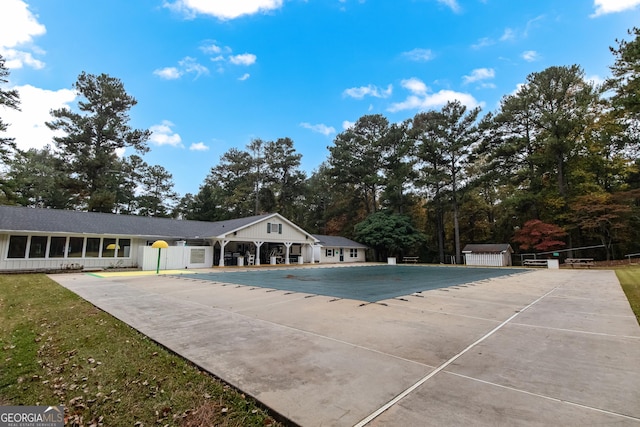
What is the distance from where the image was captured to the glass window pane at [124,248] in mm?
18781

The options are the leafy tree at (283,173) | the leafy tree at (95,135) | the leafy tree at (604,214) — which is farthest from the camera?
the leafy tree at (283,173)

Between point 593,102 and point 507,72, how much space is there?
12.9 metres

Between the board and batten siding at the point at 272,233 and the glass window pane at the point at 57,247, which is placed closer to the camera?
the glass window pane at the point at 57,247

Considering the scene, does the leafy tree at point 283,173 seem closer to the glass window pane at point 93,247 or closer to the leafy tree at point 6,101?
the glass window pane at point 93,247

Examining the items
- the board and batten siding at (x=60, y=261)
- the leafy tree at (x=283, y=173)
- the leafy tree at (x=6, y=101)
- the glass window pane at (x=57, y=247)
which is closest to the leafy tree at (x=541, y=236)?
the leafy tree at (x=283, y=173)

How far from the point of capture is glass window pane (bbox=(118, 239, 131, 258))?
18.8 metres

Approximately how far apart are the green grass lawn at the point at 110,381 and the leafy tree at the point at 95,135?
2847 cm

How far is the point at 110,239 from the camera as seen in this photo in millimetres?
18547

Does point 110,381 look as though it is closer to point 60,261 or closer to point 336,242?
point 60,261

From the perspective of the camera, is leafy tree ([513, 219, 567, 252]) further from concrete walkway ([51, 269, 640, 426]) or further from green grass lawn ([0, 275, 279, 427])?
green grass lawn ([0, 275, 279, 427])

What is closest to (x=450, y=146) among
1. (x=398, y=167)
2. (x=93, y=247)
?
(x=398, y=167)

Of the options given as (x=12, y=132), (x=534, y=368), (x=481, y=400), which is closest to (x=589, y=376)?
(x=534, y=368)

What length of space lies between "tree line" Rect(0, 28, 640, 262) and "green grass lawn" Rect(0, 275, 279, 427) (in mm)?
21663

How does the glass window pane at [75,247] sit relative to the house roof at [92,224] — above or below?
below
